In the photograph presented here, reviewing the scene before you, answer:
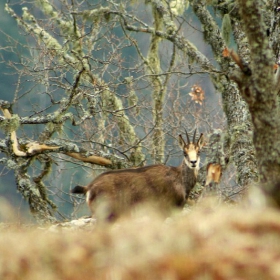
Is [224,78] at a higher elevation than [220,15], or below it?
below

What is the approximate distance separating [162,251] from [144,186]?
5778mm

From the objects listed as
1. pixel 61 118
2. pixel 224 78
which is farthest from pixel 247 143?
pixel 61 118

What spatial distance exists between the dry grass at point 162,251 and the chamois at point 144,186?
477 centimetres

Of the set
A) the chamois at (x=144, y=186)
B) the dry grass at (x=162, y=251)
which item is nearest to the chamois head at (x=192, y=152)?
the chamois at (x=144, y=186)

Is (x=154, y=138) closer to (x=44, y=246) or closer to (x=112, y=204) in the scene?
(x=112, y=204)

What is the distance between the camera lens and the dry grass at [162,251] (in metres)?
3.65

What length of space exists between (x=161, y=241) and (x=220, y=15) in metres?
8.90

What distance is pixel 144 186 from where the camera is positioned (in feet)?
31.4

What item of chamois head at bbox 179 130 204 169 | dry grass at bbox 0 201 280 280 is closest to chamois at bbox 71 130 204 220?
chamois head at bbox 179 130 204 169

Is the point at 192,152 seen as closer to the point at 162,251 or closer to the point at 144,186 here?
the point at 144,186

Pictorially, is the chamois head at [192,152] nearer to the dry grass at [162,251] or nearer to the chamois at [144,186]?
the chamois at [144,186]

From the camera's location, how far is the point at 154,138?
15.0m

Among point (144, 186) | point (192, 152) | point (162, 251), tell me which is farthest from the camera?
point (192, 152)

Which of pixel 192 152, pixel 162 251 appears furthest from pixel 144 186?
pixel 162 251
